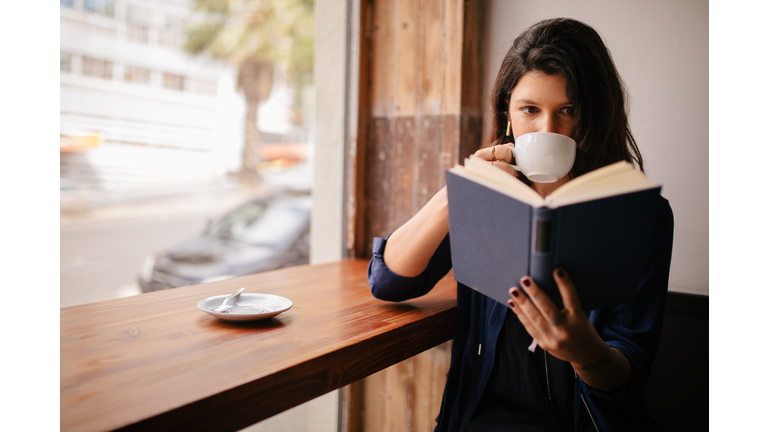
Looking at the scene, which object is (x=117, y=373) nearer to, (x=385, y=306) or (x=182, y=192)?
(x=385, y=306)

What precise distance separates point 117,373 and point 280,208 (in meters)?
3.60

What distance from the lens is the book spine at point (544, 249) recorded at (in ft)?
2.14

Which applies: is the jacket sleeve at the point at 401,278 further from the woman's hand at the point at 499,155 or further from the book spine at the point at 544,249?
the book spine at the point at 544,249

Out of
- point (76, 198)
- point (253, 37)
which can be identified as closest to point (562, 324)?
point (76, 198)

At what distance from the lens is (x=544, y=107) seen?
104 centimetres

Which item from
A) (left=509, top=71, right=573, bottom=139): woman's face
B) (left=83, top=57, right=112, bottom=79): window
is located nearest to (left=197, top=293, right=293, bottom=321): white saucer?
(left=509, top=71, right=573, bottom=139): woman's face

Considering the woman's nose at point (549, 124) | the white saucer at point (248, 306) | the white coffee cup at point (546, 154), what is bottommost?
the white saucer at point (248, 306)

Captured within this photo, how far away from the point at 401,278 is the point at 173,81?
12.5m

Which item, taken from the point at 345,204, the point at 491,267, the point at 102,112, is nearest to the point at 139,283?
the point at 345,204

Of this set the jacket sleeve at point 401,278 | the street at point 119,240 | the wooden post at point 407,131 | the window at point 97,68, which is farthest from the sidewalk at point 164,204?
the jacket sleeve at point 401,278

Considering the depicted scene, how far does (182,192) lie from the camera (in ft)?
37.4

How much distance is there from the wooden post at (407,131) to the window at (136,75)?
11.4 meters

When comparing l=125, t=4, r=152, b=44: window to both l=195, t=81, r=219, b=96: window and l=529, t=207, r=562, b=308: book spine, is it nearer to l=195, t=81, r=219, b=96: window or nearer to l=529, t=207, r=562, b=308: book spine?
l=195, t=81, r=219, b=96: window

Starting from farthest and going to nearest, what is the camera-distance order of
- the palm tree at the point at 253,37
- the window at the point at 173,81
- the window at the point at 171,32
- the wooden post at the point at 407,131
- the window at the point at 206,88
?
the window at the point at 206,88 → the window at the point at 173,81 → the window at the point at 171,32 → the palm tree at the point at 253,37 → the wooden post at the point at 407,131
